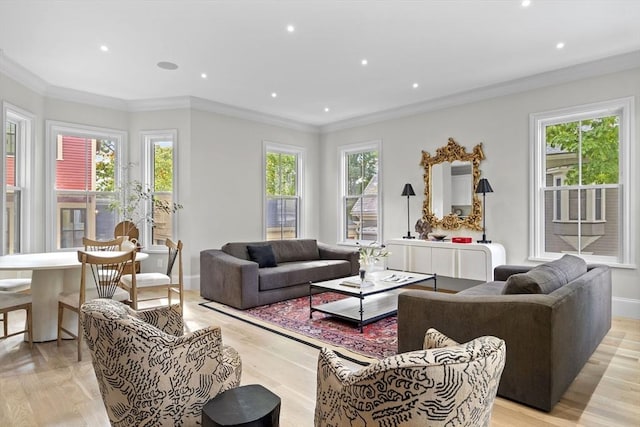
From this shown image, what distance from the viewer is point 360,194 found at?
7.07m

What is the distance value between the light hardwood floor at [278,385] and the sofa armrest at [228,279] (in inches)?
35.4

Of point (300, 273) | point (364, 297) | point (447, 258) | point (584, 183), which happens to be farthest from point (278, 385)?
point (584, 183)

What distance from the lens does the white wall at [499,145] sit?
Answer: 14.1 feet

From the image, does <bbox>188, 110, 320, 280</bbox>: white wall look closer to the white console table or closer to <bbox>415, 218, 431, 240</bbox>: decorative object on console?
the white console table

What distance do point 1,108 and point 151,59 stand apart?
1861 millimetres

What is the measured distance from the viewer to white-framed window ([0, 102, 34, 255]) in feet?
15.5

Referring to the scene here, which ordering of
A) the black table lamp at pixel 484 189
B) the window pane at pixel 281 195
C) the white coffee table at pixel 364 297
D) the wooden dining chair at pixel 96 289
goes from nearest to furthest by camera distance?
1. the wooden dining chair at pixel 96 289
2. the white coffee table at pixel 364 297
3. the black table lamp at pixel 484 189
4. the window pane at pixel 281 195

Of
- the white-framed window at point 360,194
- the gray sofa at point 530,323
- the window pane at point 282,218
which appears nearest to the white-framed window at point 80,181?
the window pane at point 282,218

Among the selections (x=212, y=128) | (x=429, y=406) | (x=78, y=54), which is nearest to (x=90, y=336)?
(x=429, y=406)

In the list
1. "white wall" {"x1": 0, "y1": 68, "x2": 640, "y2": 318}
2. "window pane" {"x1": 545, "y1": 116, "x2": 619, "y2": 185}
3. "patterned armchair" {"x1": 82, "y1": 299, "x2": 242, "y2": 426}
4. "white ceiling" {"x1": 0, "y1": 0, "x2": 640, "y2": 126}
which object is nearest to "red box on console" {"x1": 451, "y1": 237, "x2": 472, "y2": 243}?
"white wall" {"x1": 0, "y1": 68, "x2": 640, "y2": 318}

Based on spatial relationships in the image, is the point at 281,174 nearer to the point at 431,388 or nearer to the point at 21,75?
the point at 21,75

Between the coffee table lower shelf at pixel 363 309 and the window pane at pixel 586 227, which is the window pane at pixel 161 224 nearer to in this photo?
the coffee table lower shelf at pixel 363 309

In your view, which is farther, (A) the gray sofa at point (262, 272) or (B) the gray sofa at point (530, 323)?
(A) the gray sofa at point (262, 272)

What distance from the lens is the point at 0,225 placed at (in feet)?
14.3
